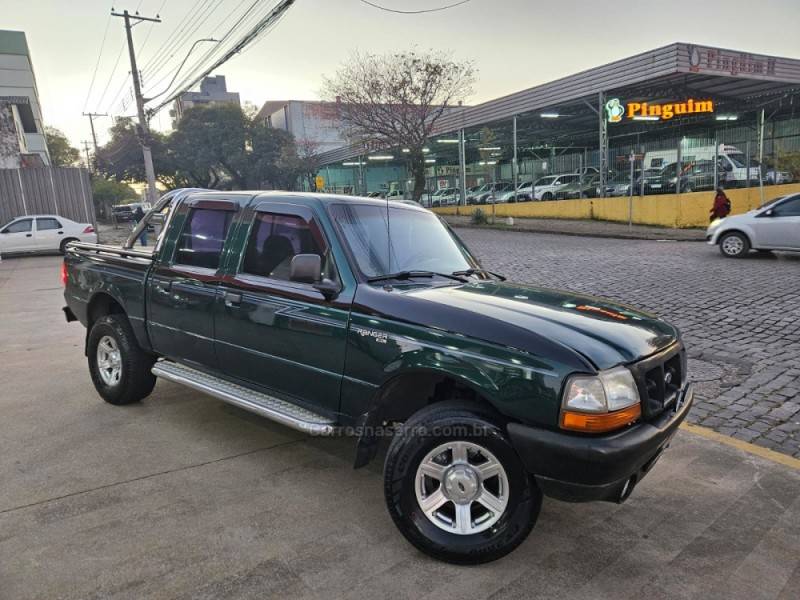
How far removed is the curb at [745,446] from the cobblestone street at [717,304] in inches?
3.6

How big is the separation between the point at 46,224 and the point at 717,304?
68.8 ft

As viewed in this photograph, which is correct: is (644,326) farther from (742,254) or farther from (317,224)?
(742,254)

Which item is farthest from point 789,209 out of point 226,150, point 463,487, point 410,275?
point 226,150

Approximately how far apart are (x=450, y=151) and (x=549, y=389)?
41059 mm

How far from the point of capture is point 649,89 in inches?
953

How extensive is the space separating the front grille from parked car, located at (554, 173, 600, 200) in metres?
23.0

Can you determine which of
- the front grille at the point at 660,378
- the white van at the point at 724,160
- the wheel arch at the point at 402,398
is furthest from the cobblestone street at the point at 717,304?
the white van at the point at 724,160

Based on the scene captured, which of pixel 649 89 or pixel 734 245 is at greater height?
pixel 649 89

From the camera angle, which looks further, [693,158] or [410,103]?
[410,103]

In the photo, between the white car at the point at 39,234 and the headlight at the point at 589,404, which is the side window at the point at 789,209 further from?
the white car at the point at 39,234

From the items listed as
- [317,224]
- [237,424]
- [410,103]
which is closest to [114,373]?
[237,424]

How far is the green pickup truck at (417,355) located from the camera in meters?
2.54

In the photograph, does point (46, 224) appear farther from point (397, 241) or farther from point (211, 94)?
point (211, 94)

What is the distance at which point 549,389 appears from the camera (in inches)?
98.2
